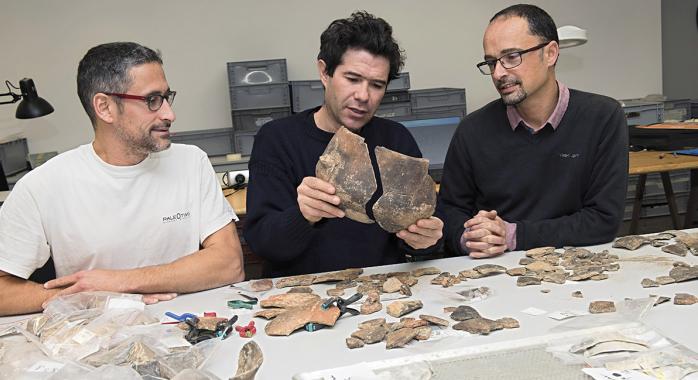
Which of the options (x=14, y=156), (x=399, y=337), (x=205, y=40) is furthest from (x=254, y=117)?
(x=399, y=337)

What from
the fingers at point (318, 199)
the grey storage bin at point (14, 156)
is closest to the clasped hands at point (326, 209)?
the fingers at point (318, 199)

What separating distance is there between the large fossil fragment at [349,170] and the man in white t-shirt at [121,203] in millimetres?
457

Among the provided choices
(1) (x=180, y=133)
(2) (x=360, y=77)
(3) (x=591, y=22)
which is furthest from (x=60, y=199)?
(3) (x=591, y=22)

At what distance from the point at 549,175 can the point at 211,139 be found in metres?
3.09

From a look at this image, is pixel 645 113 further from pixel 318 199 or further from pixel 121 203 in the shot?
pixel 121 203

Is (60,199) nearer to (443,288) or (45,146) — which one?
(443,288)

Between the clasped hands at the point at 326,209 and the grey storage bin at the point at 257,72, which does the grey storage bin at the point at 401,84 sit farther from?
the clasped hands at the point at 326,209

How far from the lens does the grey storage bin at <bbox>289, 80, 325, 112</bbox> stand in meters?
4.55

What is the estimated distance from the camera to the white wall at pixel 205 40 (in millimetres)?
4656

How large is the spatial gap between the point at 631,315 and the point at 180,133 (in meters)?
3.92

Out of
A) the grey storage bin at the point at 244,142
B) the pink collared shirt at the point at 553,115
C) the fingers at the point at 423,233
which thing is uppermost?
the pink collared shirt at the point at 553,115

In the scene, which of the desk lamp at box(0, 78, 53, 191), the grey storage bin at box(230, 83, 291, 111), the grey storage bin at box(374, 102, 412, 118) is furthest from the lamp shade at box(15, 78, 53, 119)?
the grey storage bin at box(374, 102, 412, 118)

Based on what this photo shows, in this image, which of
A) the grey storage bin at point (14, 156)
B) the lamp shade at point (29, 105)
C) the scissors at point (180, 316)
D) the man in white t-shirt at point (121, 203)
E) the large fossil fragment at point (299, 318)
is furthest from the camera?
the grey storage bin at point (14, 156)

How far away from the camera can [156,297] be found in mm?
1647
